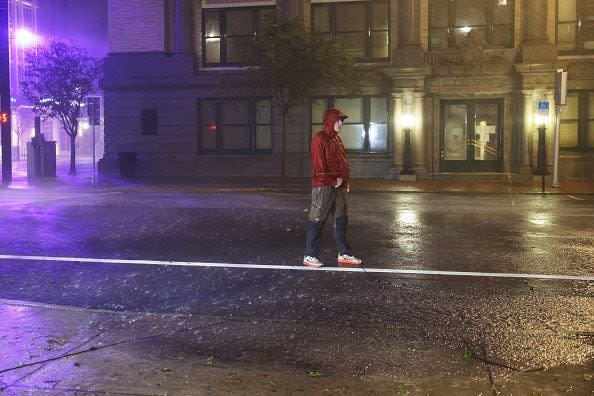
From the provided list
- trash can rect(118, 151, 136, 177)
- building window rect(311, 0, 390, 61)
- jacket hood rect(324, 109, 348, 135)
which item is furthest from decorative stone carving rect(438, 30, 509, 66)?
jacket hood rect(324, 109, 348, 135)

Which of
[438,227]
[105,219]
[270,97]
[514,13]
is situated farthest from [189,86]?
[438,227]

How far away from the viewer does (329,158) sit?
25.1 feet

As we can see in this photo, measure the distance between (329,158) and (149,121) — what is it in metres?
22.7

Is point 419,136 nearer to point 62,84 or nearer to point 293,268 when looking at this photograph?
point 62,84

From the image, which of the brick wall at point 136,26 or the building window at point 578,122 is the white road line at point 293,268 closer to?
the building window at point 578,122

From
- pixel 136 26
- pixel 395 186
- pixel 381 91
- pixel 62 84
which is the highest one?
pixel 136 26

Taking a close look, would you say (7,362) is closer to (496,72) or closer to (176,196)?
(176,196)

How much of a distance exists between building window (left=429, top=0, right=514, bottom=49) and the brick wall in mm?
11745

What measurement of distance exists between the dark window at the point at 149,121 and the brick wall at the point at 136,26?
272 centimetres

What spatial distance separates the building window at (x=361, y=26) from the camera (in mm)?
26922

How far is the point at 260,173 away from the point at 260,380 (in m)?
23.7

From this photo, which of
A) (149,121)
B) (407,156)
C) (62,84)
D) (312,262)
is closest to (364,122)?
(407,156)

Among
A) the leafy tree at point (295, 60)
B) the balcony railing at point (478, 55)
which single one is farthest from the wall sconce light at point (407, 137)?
the leafy tree at point (295, 60)

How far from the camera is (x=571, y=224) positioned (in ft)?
38.8
